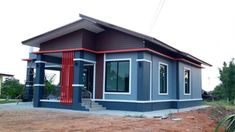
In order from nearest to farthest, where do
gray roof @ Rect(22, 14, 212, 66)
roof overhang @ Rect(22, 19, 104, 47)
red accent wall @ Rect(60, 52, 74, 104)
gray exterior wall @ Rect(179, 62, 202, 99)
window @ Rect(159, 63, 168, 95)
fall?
gray roof @ Rect(22, 14, 212, 66) < roof overhang @ Rect(22, 19, 104, 47) < red accent wall @ Rect(60, 52, 74, 104) < window @ Rect(159, 63, 168, 95) < gray exterior wall @ Rect(179, 62, 202, 99)

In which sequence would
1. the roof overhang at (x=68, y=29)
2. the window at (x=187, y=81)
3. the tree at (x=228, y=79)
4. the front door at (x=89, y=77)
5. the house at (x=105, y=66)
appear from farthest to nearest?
the tree at (x=228, y=79) → the window at (x=187, y=81) → the front door at (x=89, y=77) → the roof overhang at (x=68, y=29) → the house at (x=105, y=66)

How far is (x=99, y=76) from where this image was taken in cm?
1559

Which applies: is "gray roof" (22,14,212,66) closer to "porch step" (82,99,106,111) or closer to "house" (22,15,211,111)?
"house" (22,15,211,111)

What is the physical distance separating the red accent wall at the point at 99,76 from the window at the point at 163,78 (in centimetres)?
343

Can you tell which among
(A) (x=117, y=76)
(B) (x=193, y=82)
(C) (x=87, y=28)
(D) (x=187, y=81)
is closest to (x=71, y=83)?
(A) (x=117, y=76)

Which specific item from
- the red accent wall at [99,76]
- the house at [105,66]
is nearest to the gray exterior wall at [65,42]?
the house at [105,66]

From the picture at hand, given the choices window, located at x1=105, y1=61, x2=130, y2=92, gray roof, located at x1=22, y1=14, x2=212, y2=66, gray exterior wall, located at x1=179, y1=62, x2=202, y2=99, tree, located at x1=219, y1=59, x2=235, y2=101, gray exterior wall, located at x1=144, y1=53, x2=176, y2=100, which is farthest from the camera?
tree, located at x1=219, y1=59, x2=235, y2=101

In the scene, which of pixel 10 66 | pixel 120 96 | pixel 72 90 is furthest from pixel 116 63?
pixel 10 66

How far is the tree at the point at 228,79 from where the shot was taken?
82.3 ft

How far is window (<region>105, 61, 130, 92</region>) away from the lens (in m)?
14.8

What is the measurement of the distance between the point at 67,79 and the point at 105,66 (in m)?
2.14

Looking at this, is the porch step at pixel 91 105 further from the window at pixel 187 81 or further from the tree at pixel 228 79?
the tree at pixel 228 79

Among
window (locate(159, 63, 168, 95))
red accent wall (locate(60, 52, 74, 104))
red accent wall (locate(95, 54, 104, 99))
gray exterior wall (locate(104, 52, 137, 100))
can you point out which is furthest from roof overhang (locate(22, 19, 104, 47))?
window (locate(159, 63, 168, 95))

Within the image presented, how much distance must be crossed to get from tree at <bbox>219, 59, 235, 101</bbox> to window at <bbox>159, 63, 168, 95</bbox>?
1037cm
